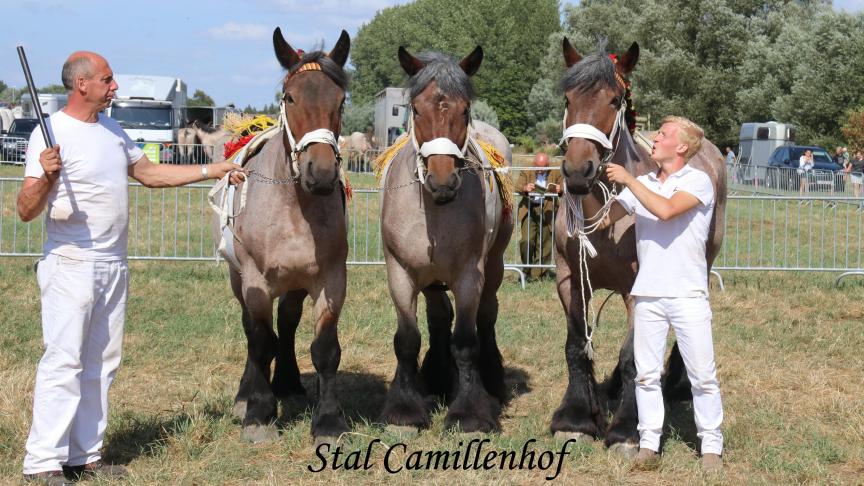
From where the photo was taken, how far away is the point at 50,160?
4418 mm

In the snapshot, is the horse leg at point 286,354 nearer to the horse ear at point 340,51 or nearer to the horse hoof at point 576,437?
the horse ear at point 340,51

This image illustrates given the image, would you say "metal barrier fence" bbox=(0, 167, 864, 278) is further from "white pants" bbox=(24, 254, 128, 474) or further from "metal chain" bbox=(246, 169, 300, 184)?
"white pants" bbox=(24, 254, 128, 474)

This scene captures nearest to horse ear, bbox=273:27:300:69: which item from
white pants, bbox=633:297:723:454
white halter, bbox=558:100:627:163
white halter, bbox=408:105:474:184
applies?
white halter, bbox=408:105:474:184

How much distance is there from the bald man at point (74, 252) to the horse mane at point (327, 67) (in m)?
1.12

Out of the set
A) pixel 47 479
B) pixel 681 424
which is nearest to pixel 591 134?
pixel 681 424

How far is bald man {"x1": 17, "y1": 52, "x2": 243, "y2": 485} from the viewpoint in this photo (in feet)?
15.2

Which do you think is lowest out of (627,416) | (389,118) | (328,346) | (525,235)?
(627,416)

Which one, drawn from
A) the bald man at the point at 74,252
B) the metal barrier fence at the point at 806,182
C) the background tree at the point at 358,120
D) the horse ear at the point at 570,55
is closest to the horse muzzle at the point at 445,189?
the horse ear at the point at 570,55

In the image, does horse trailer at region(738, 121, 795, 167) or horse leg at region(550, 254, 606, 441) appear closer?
horse leg at region(550, 254, 606, 441)

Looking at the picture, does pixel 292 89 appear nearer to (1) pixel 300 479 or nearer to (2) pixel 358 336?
(1) pixel 300 479

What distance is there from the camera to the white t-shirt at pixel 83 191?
462 cm

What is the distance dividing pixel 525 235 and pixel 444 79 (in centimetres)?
713

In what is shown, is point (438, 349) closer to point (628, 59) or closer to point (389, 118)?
point (628, 59)

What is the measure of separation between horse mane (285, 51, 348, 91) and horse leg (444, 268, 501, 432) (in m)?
1.44
